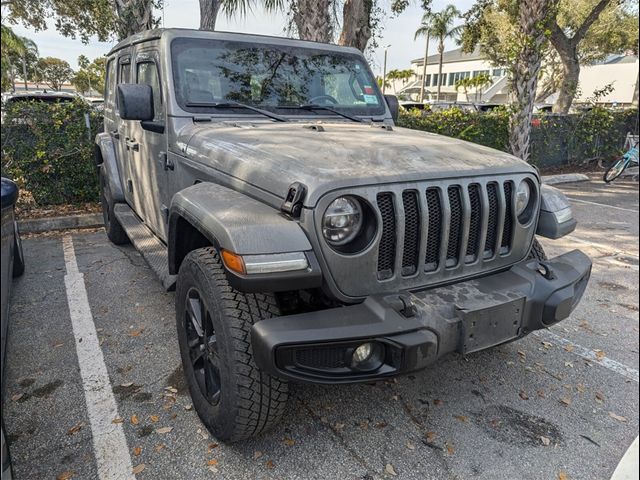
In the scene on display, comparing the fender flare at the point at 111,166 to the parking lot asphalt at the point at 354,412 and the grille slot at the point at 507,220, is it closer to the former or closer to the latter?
the parking lot asphalt at the point at 354,412

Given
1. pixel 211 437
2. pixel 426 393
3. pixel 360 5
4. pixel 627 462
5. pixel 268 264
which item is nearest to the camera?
pixel 627 462

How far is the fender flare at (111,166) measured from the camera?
4.95 meters

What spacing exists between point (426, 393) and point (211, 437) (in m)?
1.30

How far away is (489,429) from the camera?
2.64 metres

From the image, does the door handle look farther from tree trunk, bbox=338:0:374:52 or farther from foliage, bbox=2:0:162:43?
tree trunk, bbox=338:0:374:52

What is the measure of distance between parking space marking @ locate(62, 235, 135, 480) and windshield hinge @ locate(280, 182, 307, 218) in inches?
57.2

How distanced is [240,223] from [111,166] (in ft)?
11.8

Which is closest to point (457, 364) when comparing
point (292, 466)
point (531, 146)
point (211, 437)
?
point (292, 466)

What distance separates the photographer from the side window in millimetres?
3471

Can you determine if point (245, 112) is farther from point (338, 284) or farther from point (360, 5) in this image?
point (360, 5)

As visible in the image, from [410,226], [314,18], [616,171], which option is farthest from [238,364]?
[616,171]

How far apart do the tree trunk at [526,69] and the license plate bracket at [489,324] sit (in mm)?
8190

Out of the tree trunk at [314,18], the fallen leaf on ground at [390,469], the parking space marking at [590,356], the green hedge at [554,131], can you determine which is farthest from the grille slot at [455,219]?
the green hedge at [554,131]

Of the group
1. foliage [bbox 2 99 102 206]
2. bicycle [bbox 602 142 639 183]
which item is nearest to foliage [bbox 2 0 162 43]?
foliage [bbox 2 99 102 206]
